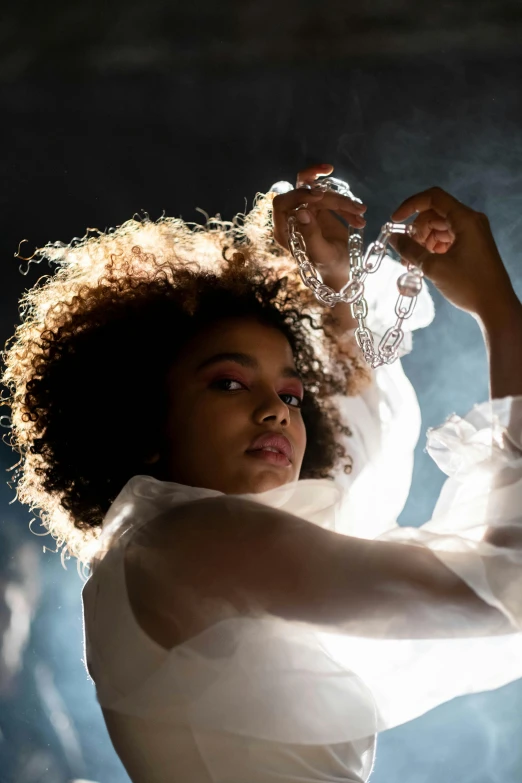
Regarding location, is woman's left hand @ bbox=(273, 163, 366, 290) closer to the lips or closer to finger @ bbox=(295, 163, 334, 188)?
finger @ bbox=(295, 163, 334, 188)

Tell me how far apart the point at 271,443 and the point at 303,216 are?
0.32 m

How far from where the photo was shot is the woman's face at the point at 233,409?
1042mm

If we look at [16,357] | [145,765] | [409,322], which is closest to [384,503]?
[409,322]

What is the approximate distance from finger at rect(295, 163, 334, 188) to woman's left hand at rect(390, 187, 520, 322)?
148 millimetres

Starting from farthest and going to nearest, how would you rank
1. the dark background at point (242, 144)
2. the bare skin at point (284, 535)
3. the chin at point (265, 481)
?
1. the dark background at point (242, 144)
2. the chin at point (265, 481)
3. the bare skin at point (284, 535)

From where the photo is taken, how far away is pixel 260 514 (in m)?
0.87

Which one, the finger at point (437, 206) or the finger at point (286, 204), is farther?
the finger at point (286, 204)

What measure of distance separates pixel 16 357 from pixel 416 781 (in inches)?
39.8

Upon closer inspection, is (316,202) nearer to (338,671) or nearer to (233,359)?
(233,359)

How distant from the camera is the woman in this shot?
2.72 feet

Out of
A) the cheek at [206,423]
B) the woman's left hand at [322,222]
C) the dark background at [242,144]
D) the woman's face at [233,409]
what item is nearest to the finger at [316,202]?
the woman's left hand at [322,222]

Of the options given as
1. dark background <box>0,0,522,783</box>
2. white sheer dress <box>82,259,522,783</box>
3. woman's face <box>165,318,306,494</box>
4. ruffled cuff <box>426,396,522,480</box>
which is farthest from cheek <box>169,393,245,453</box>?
dark background <box>0,0,522,783</box>

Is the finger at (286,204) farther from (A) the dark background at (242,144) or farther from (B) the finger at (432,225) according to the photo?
(A) the dark background at (242,144)

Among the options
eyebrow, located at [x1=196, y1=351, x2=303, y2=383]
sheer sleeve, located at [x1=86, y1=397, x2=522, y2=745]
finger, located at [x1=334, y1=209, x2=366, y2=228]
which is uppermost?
finger, located at [x1=334, y1=209, x2=366, y2=228]
